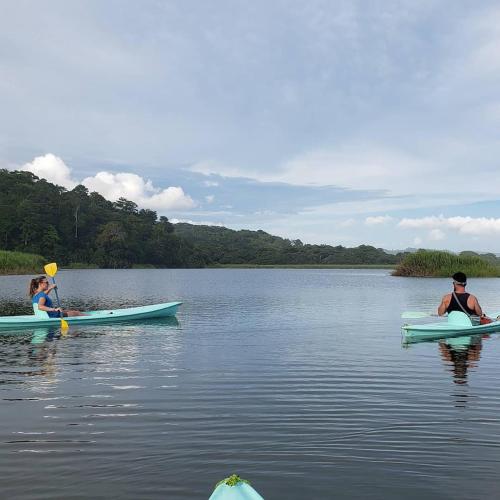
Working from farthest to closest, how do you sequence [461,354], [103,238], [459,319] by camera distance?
[103,238] < [459,319] < [461,354]

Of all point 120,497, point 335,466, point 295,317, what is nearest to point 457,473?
Result: point 335,466

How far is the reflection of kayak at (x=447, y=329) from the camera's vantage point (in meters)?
15.6

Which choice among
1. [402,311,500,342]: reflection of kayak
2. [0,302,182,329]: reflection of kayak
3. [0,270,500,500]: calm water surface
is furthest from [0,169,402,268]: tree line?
[402,311,500,342]: reflection of kayak

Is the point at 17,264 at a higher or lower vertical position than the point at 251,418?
higher

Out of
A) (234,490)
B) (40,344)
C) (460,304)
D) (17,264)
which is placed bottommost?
(40,344)

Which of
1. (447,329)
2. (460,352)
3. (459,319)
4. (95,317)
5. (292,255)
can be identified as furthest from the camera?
(292,255)

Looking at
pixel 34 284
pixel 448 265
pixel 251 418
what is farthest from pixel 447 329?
pixel 448 265

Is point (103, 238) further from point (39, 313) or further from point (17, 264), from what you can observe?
point (39, 313)

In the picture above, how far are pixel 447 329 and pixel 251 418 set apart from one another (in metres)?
10.0

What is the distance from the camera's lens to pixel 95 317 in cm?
1914

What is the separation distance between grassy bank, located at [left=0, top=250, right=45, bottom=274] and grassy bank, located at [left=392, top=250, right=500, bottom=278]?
144 feet

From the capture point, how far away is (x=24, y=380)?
10430 mm

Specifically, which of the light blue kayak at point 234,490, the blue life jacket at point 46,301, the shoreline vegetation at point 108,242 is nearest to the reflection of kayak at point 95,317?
the blue life jacket at point 46,301

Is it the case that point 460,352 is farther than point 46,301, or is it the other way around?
point 46,301
